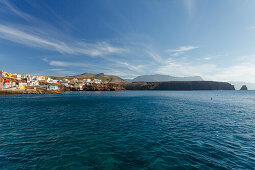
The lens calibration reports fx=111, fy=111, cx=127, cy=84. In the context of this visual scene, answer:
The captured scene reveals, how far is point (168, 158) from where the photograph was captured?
9.39 m

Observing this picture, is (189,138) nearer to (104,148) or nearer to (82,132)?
(104,148)

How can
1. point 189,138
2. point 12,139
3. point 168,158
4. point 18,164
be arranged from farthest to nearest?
point 189,138 → point 12,139 → point 168,158 → point 18,164

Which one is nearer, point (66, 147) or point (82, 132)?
point (66, 147)

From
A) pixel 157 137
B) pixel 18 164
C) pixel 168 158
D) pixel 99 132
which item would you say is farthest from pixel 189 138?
pixel 18 164

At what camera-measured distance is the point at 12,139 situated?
1241 centimetres

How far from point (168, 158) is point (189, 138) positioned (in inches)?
217

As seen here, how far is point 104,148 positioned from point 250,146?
49.7ft

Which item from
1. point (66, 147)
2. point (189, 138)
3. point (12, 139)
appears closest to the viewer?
point (66, 147)

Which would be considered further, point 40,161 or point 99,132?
point 99,132

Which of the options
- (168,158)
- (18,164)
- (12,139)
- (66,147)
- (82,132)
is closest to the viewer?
(18,164)

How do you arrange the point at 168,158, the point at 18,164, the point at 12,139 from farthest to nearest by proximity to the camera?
1. the point at 12,139
2. the point at 168,158
3. the point at 18,164

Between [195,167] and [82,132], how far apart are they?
13.0m

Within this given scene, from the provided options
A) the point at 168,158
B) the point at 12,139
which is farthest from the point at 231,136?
the point at 12,139

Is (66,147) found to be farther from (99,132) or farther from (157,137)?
(157,137)
